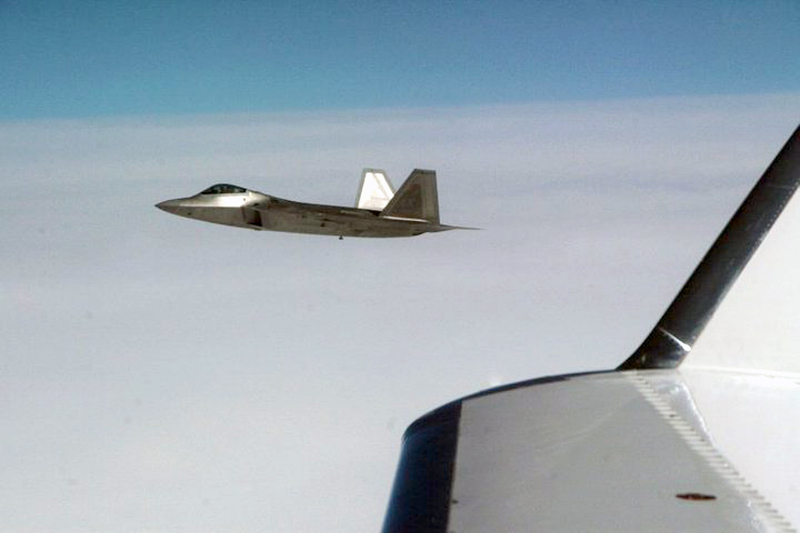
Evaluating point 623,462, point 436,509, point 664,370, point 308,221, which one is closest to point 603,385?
point 664,370

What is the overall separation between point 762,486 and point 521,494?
719 mm

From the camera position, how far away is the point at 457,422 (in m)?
3.44

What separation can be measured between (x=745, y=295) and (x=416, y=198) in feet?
75.8

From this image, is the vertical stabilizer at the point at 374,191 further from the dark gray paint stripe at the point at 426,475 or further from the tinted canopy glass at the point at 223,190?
the dark gray paint stripe at the point at 426,475

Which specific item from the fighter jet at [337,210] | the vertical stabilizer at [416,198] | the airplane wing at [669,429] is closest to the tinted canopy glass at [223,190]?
the fighter jet at [337,210]

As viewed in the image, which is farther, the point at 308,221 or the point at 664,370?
the point at 308,221

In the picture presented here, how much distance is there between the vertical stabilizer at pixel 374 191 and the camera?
92.7 feet

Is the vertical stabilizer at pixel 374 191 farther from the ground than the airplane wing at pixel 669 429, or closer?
farther from the ground

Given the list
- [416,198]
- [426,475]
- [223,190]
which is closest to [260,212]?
[223,190]

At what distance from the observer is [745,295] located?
356 centimetres

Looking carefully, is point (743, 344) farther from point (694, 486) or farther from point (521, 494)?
point (521, 494)

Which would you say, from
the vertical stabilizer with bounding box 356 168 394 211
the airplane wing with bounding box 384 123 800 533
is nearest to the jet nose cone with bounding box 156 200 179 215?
the vertical stabilizer with bounding box 356 168 394 211

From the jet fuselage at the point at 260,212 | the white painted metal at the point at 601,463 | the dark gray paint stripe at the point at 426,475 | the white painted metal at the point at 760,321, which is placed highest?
the jet fuselage at the point at 260,212

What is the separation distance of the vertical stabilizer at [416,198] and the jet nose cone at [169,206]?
20.5 feet
